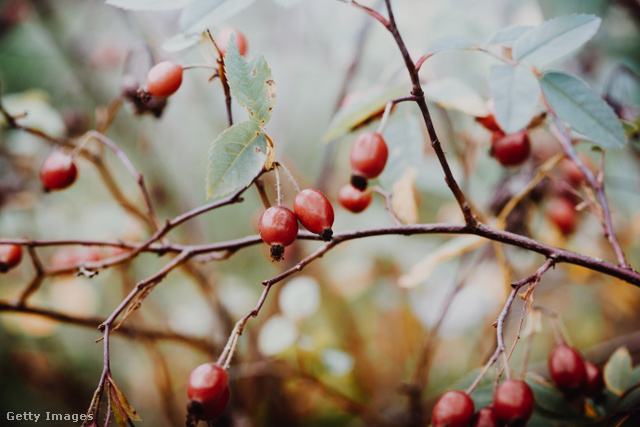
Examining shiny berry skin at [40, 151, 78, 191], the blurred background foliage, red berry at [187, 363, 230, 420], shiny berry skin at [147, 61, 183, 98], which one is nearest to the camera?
red berry at [187, 363, 230, 420]

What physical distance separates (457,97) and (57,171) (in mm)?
579

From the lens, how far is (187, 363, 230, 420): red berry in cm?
40

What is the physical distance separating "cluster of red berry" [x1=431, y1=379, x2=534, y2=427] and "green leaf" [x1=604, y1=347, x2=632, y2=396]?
0.79 feet

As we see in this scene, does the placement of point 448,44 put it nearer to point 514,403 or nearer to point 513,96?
point 513,96

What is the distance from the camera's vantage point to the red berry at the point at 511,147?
65 centimetres

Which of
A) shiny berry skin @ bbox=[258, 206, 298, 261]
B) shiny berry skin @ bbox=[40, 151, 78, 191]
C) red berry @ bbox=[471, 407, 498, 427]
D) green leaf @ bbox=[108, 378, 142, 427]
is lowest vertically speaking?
Answer: red berry @ bbox=[471, 407, 498, 427]

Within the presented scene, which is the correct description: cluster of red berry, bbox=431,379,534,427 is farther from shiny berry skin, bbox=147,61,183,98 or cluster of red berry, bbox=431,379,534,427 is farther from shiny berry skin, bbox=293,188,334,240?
shiny berry skin, bbox=147,61,183,98

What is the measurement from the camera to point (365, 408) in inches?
40.4

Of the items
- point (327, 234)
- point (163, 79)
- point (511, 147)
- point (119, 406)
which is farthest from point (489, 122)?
point (119, 406)

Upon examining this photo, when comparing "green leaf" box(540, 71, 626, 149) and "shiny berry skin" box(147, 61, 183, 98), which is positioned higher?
"shiny berry skin" box(147, 61, 183, 98)

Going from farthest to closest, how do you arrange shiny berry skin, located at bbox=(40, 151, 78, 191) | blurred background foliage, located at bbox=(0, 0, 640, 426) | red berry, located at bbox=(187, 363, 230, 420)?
blurred background foliage, located at bbox=(0, 0, 640, 426), shiny berry skin, located at bbox=(40, 151, 78, 191), red berry, located at bbox=(187, 363, 230, 420)

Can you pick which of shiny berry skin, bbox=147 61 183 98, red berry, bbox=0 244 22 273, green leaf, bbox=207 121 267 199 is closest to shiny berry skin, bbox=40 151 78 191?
red berry, bbox=0 244 22 273

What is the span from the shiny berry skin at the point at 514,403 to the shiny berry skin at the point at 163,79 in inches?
19.0

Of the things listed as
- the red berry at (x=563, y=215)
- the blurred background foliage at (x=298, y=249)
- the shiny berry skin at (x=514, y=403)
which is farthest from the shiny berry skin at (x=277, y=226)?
the red berry at (x=563, y=215)
